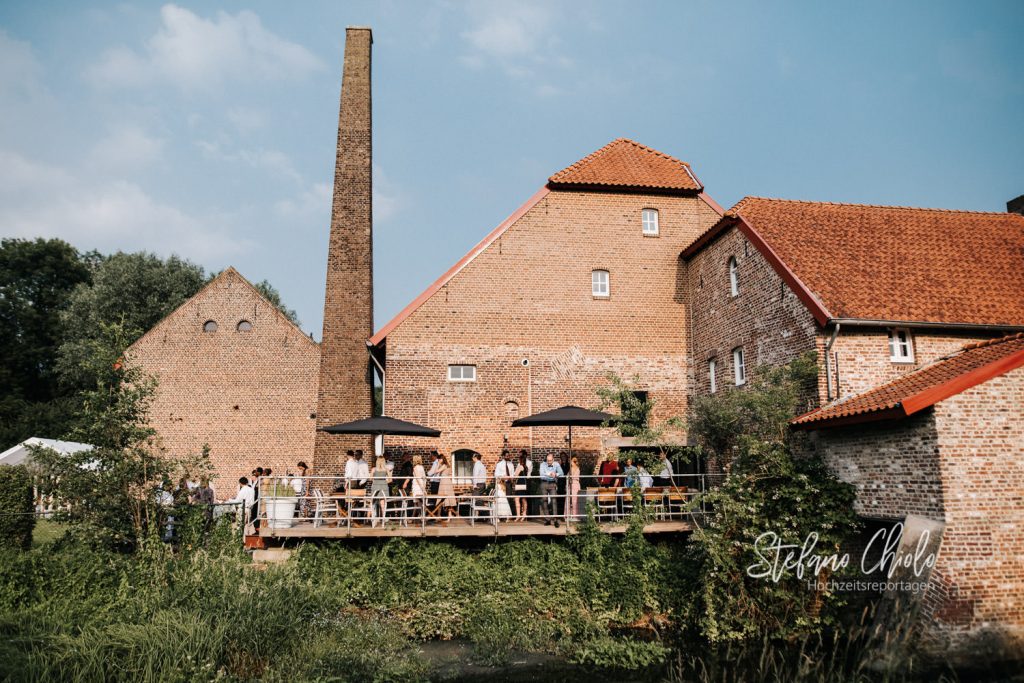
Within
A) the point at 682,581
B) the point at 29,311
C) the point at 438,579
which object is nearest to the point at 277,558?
the point at 438,579

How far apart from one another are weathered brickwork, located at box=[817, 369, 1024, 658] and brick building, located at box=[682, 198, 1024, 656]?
0.06 ft

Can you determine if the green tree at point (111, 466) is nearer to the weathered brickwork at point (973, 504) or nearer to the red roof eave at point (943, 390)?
the red roof eave at point (943, 390)

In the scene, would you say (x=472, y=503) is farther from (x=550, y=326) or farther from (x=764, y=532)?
(x=550, y=326)

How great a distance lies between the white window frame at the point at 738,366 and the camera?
14664 millimetres

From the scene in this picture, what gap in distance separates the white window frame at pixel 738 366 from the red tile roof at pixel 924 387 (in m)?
2.90

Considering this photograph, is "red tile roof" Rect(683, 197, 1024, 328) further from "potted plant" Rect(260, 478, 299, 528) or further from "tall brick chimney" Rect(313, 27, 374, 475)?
"potted plant" Rect(260, 478, 299, 528)

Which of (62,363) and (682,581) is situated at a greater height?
(62,363)

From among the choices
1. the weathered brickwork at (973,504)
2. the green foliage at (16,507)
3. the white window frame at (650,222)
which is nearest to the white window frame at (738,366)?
the white window frame at (650,222)

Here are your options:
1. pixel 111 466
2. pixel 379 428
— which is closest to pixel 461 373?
pixel 379 428

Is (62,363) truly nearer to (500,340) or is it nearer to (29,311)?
(29,311)

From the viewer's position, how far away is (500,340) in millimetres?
16703

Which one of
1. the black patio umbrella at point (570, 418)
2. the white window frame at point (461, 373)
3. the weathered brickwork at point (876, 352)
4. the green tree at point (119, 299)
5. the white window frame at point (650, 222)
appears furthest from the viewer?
the green tree at point (119, 299)

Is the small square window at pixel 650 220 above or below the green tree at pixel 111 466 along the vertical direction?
above

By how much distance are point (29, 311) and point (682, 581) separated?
39.9 m
